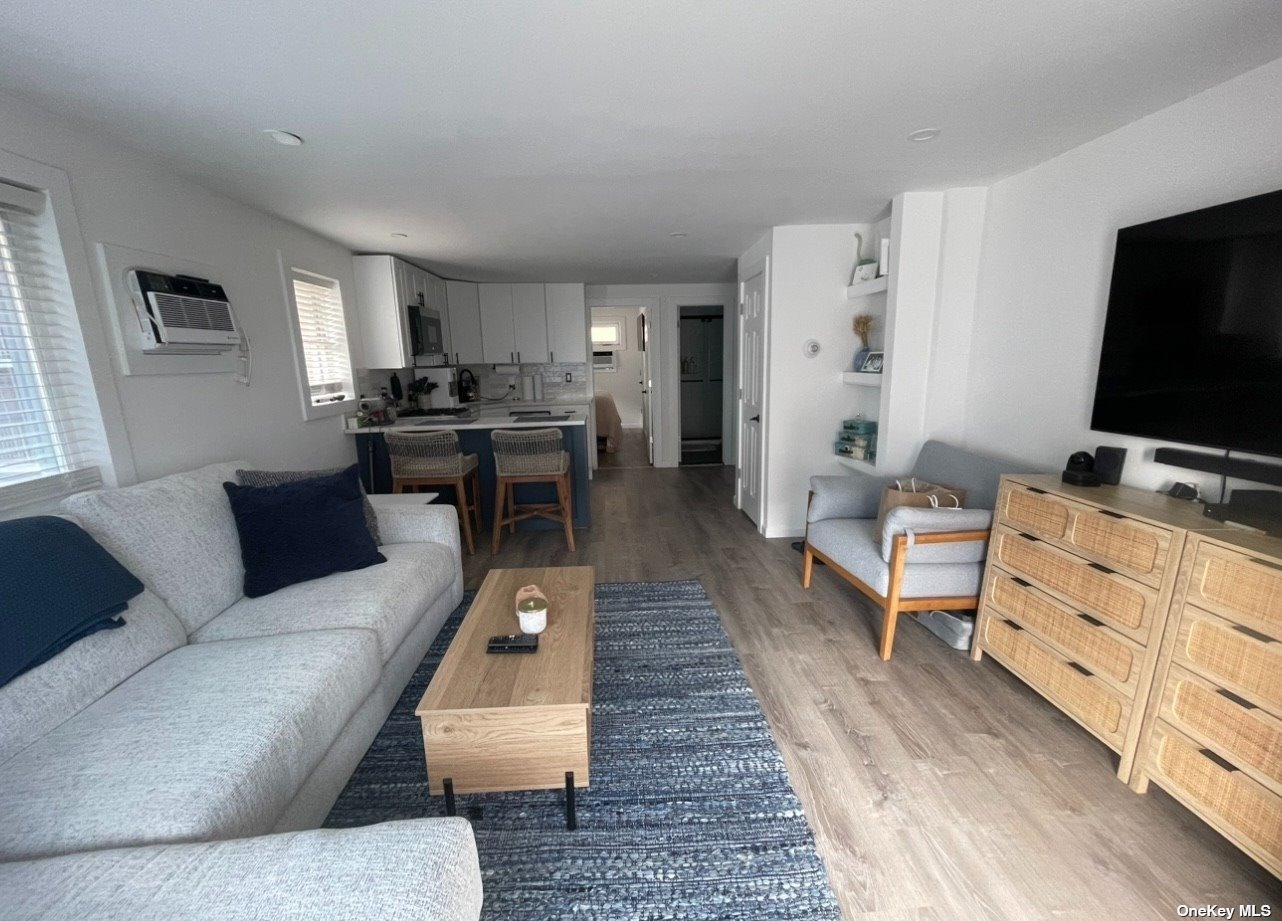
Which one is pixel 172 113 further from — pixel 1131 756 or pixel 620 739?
pixel 1131 756

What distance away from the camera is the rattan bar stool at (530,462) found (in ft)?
11.2

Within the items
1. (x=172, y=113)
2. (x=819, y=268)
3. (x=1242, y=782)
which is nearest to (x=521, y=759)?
(x=1242, y=782)

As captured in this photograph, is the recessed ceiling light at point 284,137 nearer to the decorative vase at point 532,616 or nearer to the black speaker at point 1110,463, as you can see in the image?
the decorative vase at point 532,616

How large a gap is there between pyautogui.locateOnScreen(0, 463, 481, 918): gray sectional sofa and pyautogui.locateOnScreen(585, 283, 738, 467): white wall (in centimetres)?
424

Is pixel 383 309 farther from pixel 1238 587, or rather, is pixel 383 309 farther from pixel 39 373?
pixel 1238 587

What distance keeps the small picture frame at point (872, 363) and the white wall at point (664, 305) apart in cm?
291

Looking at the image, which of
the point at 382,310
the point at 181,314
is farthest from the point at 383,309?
the point at 181,314

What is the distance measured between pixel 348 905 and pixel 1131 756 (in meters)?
2.13

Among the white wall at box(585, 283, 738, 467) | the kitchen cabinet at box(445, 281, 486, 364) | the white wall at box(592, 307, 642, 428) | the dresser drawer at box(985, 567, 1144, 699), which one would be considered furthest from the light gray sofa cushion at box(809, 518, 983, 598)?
the white wall at box(592, 307, 642, 428)

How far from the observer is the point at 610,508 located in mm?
4602

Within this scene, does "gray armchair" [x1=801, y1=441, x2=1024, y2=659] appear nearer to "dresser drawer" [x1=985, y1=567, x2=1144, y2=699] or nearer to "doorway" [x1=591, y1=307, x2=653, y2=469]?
"dresser drawer" [x1=985, y1=567, x2=1144, y2=699]

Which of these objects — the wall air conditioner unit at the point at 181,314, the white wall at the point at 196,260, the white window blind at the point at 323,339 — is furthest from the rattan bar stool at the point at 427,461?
the wall air conditioner unit at the point at 181,314

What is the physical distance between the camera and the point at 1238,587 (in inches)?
49.7

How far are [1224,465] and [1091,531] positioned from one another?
1.37 ft
